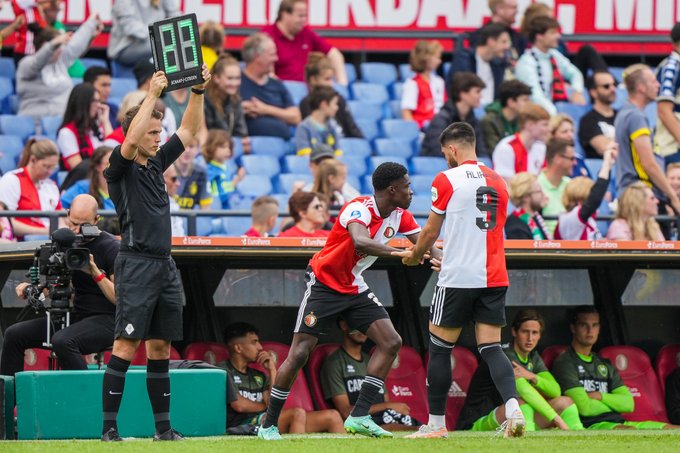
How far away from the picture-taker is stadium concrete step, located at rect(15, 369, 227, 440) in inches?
361

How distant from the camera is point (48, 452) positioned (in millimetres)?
7730

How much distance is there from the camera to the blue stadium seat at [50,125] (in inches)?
554

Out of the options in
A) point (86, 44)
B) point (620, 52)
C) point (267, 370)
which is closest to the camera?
point (267, 370)

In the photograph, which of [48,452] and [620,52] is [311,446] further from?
[620,52]

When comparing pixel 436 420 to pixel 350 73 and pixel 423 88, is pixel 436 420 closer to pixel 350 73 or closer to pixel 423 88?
pixel 423 88

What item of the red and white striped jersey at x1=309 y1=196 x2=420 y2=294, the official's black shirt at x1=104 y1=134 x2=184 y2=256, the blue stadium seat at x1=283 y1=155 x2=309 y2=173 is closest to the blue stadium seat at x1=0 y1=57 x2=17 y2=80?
the blue stadium seat at x1=283 y1=155 x2=309 y2=173

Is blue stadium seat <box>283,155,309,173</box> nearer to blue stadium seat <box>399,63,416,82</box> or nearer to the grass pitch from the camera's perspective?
blue stadium seat <box>399,63,416,82</box>

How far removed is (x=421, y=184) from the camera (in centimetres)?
1485

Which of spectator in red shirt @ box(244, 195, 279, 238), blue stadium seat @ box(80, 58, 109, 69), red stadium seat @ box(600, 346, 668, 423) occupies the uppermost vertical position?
blue stadium seat @ box(80, 58, 109, 69)

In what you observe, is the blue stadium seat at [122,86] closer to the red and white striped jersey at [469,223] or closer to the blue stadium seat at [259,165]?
the blue stadium seat at [259,165]

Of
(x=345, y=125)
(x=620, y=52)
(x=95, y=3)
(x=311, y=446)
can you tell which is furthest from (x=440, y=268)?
(x=620, y=52)

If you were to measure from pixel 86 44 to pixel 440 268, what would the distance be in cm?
691

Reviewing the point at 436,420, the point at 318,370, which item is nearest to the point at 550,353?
the point at 318,370

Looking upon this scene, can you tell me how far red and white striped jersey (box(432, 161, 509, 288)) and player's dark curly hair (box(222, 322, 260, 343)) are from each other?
2.62m
